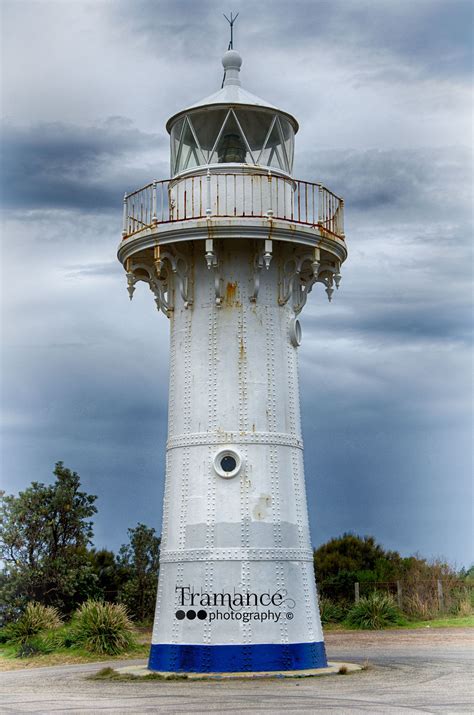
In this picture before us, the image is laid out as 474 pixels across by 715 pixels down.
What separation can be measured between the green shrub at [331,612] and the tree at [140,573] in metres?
5.68

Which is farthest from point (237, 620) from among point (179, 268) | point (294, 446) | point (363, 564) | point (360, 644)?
point (363, 564)

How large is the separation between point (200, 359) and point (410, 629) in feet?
47.6

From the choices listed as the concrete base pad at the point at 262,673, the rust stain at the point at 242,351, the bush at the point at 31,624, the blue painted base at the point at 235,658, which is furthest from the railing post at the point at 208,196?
the bush at the point at 31,624

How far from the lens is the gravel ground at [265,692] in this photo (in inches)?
585

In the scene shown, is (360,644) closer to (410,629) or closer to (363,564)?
(410,629)

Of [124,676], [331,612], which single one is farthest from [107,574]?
[124,676]

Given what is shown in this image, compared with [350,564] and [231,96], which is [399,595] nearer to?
[350,564]

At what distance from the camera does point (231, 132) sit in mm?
21000

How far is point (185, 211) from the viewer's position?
66.2 feet

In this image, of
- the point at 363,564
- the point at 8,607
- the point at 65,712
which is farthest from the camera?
the point at 363,564

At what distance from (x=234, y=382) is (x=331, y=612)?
15389 mm

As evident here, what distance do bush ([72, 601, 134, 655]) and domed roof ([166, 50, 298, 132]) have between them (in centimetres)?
1241

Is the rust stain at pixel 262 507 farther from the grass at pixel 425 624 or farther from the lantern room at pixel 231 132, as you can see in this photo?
the grass at pixel 425 624

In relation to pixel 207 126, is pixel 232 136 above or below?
below
